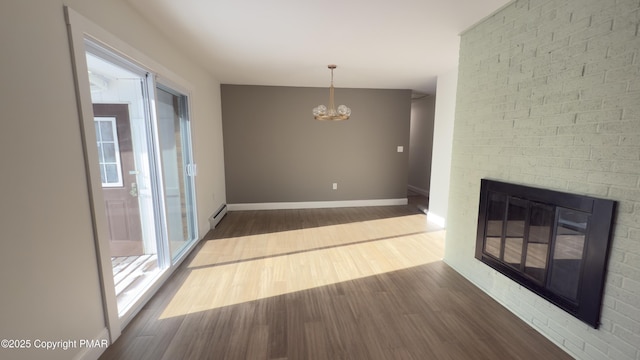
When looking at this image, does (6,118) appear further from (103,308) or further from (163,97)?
(163,97)

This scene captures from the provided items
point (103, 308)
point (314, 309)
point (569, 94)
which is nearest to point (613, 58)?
point (569, 94)

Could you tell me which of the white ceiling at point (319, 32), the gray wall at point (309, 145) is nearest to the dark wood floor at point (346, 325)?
the white ceiling at point (319, 32)

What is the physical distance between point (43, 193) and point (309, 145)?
4.33 m

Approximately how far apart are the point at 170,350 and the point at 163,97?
242 cm

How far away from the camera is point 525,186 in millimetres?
1994

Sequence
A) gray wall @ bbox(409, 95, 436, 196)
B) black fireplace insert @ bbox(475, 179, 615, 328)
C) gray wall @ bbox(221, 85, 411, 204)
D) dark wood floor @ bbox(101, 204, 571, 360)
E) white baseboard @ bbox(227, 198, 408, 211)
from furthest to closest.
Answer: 1. gray wall @ bbox(409, 95, 436, 196)
2. white baseboard @ bbox(227, 198, 408, 211)
3. gray wall @ bbox(221, 85, 411, 204)
4. dark wood floor @ bbox(101, 204, 571, 360)
5. black fireplace insert @ bbox(475, 179, 615, 328)

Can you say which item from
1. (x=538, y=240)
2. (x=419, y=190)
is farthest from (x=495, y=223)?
(x=419, y=190)

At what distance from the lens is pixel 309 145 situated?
17.7 feet

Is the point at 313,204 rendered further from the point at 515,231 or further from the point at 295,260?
the point at 515,231

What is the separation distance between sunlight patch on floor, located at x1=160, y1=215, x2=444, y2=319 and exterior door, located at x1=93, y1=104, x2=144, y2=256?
78 cm

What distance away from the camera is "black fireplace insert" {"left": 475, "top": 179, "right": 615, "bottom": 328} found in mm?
1552

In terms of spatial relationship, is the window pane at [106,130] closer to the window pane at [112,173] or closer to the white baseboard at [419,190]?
the window pane at [112,173]

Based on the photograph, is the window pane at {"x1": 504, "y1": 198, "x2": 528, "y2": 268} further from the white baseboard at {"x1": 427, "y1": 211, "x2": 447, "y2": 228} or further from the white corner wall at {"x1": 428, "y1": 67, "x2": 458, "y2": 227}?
the white baseboard at {"x1": 427, "y1": 211, "x2": 447, "y2": 228}

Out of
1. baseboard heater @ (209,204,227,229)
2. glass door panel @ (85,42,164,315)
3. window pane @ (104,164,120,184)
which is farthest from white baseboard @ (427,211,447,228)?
window pane @ (104,164,120,184)
